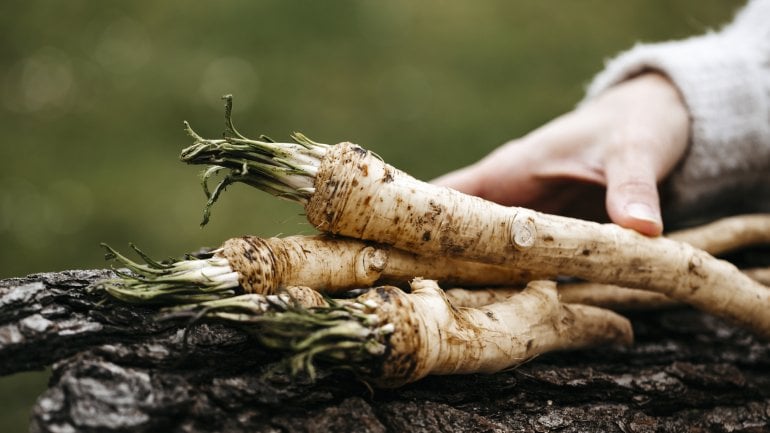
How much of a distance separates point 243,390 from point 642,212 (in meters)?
→ 1.60

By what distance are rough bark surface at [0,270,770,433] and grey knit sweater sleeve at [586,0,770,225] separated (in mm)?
1263

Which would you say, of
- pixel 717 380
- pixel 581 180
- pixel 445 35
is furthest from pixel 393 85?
pixel 717 380

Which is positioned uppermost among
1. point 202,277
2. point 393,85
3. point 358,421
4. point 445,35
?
point 445,35

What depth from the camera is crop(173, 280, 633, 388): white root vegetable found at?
5.40 ft

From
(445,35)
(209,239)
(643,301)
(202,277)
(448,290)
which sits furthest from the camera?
(445,35)

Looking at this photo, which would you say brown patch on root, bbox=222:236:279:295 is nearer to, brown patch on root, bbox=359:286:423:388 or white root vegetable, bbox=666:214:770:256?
brown patch on root, bbox=359:286:423:388

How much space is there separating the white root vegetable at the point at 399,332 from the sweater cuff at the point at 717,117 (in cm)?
161

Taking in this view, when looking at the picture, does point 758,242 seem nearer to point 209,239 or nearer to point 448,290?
point 448,290

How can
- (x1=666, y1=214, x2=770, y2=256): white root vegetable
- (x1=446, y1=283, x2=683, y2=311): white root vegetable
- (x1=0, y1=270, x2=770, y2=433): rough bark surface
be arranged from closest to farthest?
1. (x1=0, y1=270, x2=770, y2=433): rough bark surface
2. (x1=446, y1=283, x2=683, y2=311): white root vegetable
3. (x1=666, y1=214, x2=770, y2=256): white root vegetable

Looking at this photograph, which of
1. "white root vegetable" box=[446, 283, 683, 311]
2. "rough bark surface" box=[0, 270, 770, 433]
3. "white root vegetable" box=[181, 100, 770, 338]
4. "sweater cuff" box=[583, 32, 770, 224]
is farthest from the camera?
"sweater cuff" box=[583, 32, 770, 224]

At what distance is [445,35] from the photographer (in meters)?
6.70

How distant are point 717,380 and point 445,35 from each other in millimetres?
5033

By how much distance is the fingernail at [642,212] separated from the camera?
238 cm

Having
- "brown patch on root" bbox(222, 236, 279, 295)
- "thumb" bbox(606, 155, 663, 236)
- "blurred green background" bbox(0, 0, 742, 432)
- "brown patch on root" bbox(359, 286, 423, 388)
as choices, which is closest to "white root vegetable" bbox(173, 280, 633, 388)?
"brown patch on root" bbox(359, 286, 423, 388)
